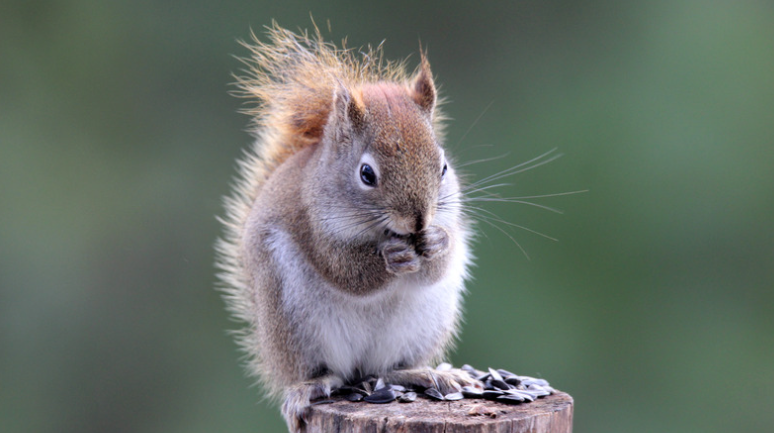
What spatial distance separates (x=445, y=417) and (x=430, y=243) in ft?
1.27

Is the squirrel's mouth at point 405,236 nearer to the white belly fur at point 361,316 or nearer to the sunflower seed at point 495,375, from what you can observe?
the white belly fur at point 361,316

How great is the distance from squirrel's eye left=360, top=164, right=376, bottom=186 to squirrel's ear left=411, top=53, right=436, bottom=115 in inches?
11.0

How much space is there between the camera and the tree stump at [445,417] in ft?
5.01

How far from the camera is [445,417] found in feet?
5.20

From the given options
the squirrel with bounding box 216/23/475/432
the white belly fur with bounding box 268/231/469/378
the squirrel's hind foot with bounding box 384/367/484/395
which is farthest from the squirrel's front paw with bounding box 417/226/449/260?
the squirrel's hind foot with bounding box 384/367/484/395

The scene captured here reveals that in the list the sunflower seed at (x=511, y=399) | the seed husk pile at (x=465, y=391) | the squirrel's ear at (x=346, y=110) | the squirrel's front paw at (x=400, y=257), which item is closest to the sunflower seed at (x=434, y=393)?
the seed husk pile at (x=465, y=391)

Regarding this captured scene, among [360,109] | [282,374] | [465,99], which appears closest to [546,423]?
[282,374]

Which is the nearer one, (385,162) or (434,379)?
(385,162)

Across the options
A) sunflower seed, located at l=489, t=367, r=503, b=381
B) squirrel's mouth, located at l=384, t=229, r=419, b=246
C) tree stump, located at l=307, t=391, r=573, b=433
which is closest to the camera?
tree stump, located at l=307, t=391, r=573, b=433

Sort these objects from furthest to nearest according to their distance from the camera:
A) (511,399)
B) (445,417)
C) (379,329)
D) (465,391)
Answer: (379,329) → (465,391) → (511,399) → (445,417)

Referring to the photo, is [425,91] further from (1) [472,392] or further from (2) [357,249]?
(1) [472,392]

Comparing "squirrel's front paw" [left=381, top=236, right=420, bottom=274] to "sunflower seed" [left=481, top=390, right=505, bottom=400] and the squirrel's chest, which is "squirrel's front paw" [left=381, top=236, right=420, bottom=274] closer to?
the squirrel's chest

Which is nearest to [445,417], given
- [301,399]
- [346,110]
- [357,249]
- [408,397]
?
[408,397]

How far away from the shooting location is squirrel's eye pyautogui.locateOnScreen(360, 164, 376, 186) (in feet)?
5.76
